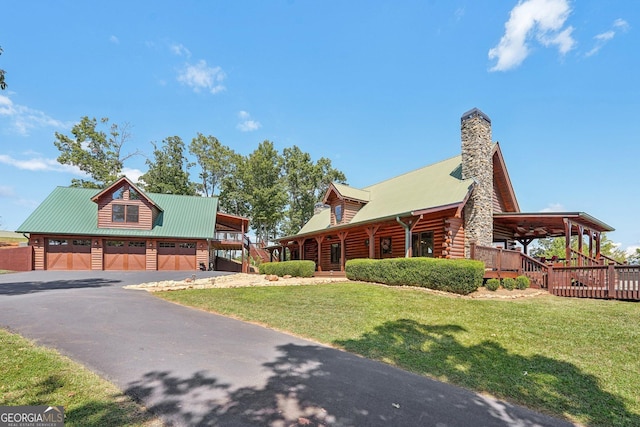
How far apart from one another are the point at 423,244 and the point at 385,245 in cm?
261

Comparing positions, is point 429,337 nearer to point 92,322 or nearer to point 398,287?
point 398,287

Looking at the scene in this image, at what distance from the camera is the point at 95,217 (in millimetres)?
26938

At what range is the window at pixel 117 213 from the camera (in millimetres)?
26500

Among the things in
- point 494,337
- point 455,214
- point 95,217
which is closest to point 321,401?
point 494,337

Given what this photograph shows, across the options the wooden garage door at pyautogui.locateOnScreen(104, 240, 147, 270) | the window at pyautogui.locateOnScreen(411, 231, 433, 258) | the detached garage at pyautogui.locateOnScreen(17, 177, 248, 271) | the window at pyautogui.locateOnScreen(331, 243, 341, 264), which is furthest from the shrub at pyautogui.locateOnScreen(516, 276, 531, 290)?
the wooden garage door at pyautogui.locateOnScreen(104, 240, 147, 270)

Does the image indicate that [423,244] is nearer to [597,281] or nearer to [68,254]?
[597,281]

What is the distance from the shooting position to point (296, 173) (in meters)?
47.5

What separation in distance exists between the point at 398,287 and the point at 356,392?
9.22 meters

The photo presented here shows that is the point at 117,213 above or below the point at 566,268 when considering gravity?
above

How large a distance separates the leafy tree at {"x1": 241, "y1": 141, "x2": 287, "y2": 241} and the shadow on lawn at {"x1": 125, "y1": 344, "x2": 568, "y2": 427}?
39.8m

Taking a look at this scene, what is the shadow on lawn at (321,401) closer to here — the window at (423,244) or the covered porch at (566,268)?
the covered porch at (566,268)

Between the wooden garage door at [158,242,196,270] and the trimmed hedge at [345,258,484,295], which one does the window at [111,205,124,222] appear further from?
the trimmed hedge at [345,258,484,295]

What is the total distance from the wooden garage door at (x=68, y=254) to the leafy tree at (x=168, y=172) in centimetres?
2052

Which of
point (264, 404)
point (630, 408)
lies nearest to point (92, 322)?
point (264, 404)
